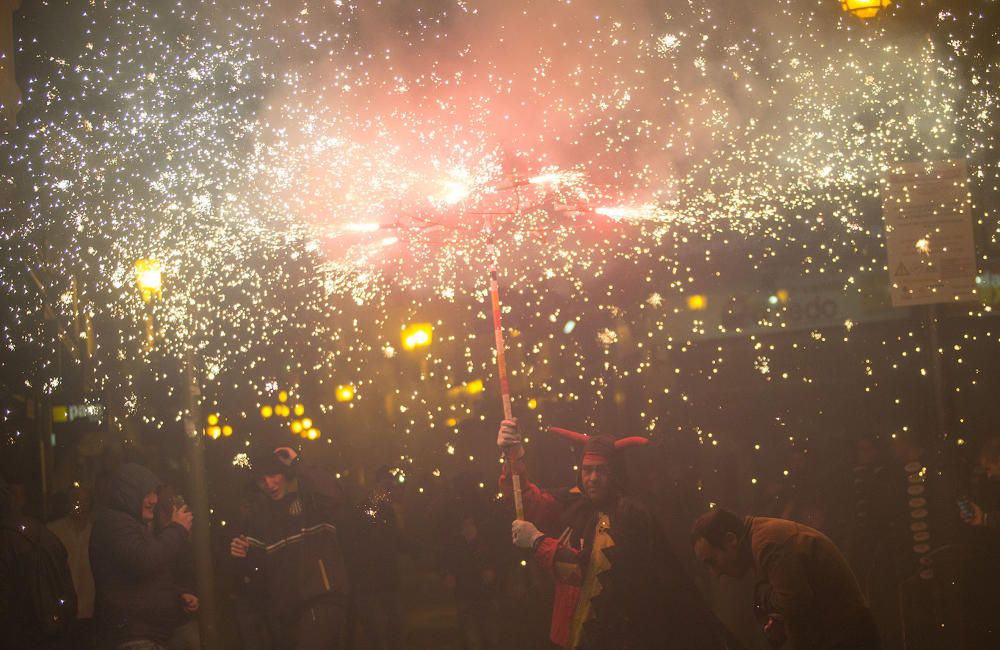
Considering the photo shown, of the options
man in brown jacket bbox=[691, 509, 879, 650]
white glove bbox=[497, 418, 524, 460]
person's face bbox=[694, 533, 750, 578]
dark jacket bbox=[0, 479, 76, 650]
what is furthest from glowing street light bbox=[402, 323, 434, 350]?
man in brown jacket bbox=[691, 509, 879, 650]

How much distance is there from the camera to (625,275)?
752cm

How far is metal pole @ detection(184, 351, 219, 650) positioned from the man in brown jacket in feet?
13.1

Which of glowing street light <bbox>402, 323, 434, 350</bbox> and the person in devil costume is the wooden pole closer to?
the person in devil costume

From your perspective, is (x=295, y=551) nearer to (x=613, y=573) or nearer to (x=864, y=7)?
(x=613, y=573)

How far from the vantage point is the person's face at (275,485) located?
6336 mm

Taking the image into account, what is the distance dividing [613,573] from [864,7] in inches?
152

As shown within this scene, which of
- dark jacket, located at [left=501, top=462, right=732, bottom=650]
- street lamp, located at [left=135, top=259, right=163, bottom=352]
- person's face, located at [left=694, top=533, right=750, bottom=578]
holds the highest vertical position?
street lamp, located at [left=135, top=259, right=163, bottom=352]

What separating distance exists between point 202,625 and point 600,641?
2927mm

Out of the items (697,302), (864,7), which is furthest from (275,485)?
(864,7)

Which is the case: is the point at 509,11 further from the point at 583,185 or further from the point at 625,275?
the point at 625,275

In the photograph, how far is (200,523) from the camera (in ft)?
21.5

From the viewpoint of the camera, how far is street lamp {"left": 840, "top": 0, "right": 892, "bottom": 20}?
591 cm

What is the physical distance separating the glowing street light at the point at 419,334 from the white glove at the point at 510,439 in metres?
2.36

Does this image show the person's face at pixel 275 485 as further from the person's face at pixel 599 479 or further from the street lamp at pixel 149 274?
the person's face at pixel 599 479
